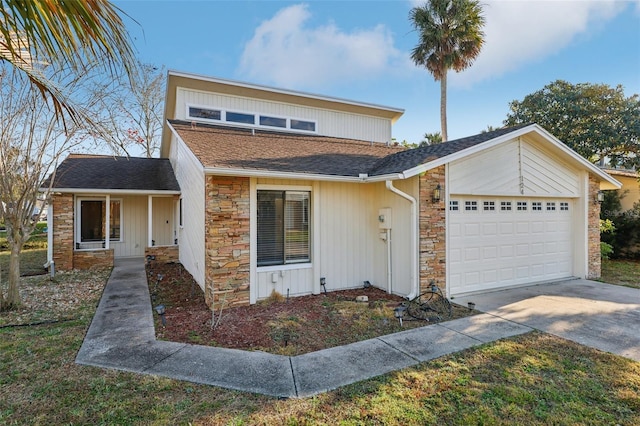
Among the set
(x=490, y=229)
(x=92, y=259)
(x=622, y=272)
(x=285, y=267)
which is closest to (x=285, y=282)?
(x=285, y=267)

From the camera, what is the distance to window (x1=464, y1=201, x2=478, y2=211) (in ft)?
24.9

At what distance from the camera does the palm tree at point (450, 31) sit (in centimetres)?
1700

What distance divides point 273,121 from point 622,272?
12794 millimetres

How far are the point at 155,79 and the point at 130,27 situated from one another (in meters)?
22.6

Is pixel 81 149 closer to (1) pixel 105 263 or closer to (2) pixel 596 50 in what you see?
(1) pixel 105 263

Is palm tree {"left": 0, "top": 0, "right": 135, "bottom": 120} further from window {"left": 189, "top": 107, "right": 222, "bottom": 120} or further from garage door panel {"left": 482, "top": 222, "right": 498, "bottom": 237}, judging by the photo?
window {"left": 189, "top": 107, "right": 222, "bottom": 120}

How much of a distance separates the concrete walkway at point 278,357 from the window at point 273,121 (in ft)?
26.4

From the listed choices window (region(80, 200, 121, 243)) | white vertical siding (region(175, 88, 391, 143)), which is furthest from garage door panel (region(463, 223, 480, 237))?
window (region(80, 200, 121, 243))

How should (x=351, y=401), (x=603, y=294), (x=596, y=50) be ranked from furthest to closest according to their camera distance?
(x=596, y=50) → (x=603, y=294) → (x=351, y=401)

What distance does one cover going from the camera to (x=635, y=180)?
14.8m

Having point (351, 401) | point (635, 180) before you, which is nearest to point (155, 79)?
point (351, 401)

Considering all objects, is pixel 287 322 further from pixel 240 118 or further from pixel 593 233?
pixel 593 233

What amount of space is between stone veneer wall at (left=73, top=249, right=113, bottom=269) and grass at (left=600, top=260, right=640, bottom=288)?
15665mm

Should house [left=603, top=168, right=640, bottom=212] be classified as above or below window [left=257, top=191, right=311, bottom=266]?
above
